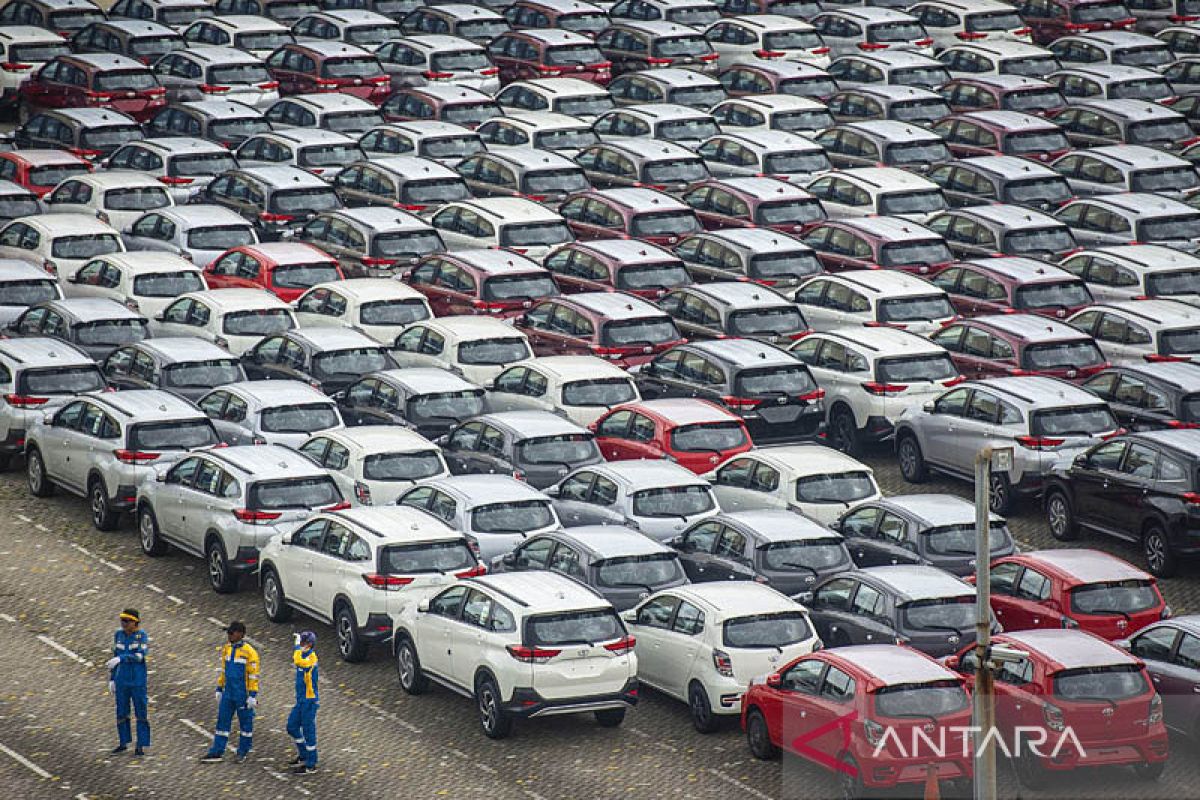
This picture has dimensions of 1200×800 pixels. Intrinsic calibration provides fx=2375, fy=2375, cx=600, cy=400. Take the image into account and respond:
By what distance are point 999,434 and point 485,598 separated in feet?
32.6

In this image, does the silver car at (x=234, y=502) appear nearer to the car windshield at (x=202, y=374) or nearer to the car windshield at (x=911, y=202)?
the car windshield at (x=202, y=374)

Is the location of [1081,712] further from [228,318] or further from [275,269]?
[275,269]

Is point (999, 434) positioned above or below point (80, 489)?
above

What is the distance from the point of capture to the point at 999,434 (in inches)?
1294

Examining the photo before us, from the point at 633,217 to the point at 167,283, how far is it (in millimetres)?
8733

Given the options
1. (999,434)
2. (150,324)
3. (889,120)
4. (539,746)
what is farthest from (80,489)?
(889,120)

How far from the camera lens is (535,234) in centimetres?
4266

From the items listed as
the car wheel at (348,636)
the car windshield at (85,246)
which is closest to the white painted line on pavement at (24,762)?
the car wheel at (348,636)

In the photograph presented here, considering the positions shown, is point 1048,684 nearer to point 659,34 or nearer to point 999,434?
point 999,434

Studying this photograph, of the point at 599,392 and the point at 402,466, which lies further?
the point at 599,392

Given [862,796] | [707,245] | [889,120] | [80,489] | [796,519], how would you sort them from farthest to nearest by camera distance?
[889,120] → [707,245] → [80,489] → [796,519] → [862,796]

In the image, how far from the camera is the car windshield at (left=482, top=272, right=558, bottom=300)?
39406 millimetres

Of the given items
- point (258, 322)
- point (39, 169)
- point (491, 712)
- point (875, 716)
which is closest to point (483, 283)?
point (258, 322)

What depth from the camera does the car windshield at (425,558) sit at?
2730 cm
